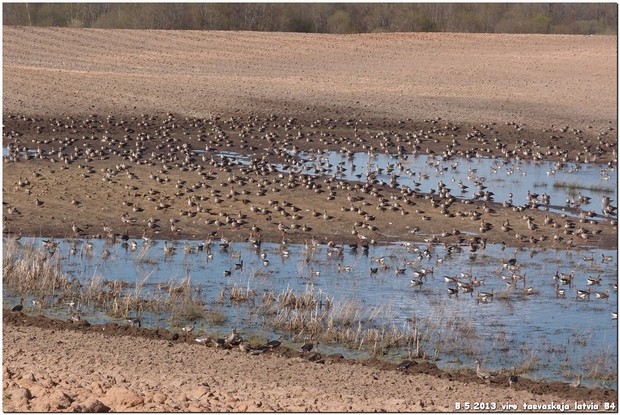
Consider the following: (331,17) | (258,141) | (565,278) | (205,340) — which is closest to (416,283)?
(565,278)

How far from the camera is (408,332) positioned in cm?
1305

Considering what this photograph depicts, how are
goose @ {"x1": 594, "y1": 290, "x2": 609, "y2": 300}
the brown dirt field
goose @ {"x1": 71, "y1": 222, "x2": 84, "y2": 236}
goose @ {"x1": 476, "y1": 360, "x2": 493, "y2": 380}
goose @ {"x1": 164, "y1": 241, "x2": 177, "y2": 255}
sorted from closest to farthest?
the brown dirt field
goose @ {"x1": 476, "y1": 360, "x2": 493, "y2": 380}
goose @ {"x1": 594, "y1": 290, "x2": 609, "y2": 300}
goose @ {"x1": 164, "y1": 241, "x2": 177, "y2": 255}
goose @ {"x1": 71, "y1": 222, "x2": 84, "y2": 236}

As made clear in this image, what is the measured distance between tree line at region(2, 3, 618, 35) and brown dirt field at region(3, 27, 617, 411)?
480cm

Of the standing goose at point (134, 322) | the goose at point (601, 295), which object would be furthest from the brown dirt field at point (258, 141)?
the goose at point (601, 295)

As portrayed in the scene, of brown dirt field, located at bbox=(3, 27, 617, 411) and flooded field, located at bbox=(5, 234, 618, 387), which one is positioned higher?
brown dirt field, located at bbox=(3, 27, 617, 411)

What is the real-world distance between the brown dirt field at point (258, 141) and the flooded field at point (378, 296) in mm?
888

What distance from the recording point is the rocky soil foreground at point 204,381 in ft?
31.6

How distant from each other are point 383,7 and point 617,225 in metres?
46.7

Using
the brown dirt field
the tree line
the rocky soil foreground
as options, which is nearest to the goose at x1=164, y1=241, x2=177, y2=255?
the brown dirt field

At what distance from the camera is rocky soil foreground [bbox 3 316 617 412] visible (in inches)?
379

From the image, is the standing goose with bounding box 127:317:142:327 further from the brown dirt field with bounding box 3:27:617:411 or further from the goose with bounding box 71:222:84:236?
the goose with bounding box 71:222:84:236

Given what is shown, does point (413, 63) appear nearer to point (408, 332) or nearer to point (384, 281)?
point (384, 281)

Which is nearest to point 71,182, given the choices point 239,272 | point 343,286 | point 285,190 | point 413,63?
point 285,190

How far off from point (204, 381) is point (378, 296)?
499 centimetres
